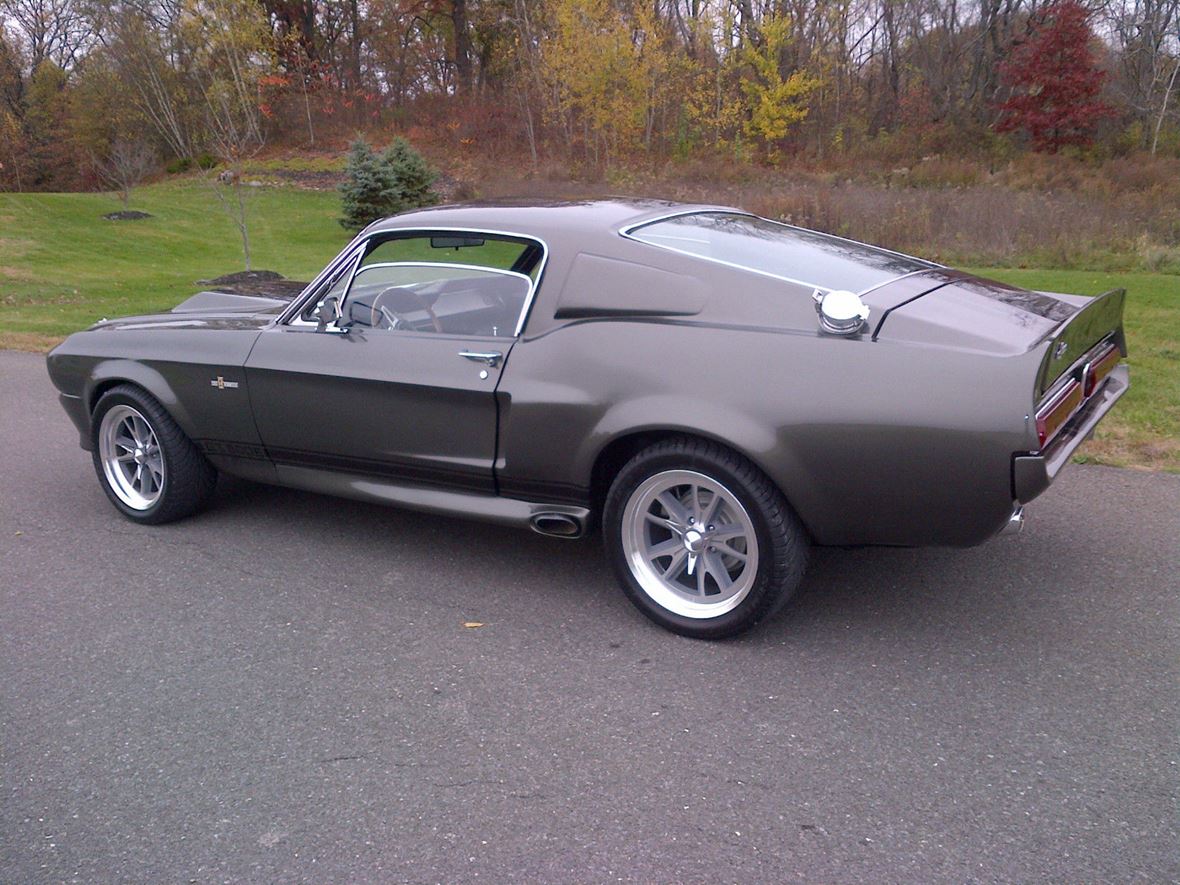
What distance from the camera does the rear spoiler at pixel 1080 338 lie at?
11.5ft

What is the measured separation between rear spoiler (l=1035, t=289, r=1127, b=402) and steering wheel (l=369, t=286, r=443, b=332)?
241 cm

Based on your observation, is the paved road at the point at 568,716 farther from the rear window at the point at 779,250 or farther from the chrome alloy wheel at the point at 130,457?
the rear window at the point at 779,250

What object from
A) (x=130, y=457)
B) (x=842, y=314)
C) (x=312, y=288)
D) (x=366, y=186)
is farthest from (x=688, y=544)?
(x=366, y=186)

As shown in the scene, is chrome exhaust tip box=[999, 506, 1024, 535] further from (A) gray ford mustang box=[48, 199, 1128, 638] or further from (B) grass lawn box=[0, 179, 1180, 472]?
(B) grass lawn box=[0, 179, 1180, 472]


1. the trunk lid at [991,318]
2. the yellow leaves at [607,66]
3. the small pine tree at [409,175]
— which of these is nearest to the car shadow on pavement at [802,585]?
the trunk lid at [991,318]

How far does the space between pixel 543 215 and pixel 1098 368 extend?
7.54 feet

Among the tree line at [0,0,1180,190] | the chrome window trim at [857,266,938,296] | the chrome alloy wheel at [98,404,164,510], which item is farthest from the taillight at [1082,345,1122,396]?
the tree line at [0,0,1180,190]

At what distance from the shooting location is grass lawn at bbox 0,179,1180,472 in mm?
6754

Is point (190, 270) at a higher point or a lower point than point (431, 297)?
lower

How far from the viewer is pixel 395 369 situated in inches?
171

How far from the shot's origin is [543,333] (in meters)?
4.09

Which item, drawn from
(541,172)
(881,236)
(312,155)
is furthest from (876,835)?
(312,155)

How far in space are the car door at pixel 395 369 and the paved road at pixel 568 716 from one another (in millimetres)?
533

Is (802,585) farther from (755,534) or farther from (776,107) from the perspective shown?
(776,107)
